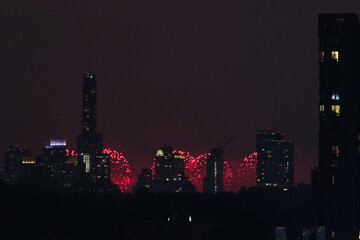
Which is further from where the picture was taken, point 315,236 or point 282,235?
point 315,236

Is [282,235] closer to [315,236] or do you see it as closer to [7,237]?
[315,236]

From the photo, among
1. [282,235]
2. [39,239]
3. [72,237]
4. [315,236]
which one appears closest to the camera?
[282,235]

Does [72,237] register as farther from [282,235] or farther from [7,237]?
[282,235]

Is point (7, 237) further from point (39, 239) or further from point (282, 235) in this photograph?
point (282, 235)

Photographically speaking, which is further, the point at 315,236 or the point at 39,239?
the point at 39,239

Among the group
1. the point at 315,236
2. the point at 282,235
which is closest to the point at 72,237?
the point at 315,236

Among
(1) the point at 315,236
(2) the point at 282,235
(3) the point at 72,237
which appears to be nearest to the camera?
(2) the point at 282,235

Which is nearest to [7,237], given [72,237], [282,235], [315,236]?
[72,237]

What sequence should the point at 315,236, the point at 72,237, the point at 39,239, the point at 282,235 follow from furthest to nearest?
1. the point at 72,237
2. the point at 39,239
3. the point at 315,236
4. the point at 282,235
